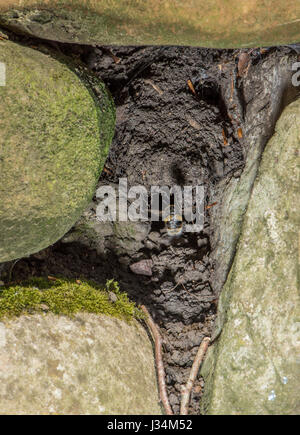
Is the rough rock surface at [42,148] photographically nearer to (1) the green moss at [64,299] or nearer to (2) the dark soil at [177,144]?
(1) the green moss at [64,299]

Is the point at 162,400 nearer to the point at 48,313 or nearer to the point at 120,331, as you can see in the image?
Result: the point at 120,331

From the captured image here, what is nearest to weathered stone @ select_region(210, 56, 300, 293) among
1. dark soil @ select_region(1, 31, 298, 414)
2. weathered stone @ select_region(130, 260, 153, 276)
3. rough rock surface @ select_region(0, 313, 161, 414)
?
dark soil @ select_region(1, 31, 298, 414)

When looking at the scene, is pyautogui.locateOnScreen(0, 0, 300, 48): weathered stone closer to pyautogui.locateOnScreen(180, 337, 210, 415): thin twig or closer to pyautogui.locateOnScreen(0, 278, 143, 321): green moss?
pyautogui.locateOnScreen(0, 278, 143, 321): green moss

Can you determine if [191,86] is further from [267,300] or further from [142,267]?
[267,300]

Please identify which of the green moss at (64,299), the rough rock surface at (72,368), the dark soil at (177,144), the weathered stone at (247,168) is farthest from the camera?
the dark soil at (177,144)

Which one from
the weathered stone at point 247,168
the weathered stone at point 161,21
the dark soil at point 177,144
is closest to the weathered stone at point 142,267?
the dark soil at point 177,144

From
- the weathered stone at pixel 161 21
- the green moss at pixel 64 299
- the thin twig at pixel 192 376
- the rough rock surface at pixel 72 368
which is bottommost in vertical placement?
the thin twig at pixel 192 376
